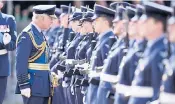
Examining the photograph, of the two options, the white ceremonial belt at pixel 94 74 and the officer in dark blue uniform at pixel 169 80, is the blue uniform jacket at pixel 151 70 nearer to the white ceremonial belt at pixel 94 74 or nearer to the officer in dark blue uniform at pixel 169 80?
the officer in dark blue uniform at pixel 169 80

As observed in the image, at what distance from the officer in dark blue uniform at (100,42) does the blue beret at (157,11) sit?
2.34 metres

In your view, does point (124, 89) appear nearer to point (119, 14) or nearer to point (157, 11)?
point (157, 11)

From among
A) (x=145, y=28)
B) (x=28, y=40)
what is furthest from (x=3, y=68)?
(x=145, y=28)

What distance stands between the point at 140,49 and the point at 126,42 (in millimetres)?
963

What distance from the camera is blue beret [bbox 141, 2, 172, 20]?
865 cm

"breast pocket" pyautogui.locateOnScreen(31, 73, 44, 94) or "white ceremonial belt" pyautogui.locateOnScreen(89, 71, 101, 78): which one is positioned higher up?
"white ceremonial belt" pyautogui.locateOnScreen(89, 71, 101, 78)

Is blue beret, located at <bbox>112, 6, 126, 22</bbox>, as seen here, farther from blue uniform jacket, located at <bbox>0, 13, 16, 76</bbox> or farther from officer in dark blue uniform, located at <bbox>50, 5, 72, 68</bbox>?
officer in dark blue uniform, located at <bbox>50, 5, 72, 68</bbox>

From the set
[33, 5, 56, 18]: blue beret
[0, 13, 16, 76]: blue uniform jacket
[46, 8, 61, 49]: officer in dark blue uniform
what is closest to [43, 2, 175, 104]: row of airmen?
[33, 5, 56, 18]: blue beret

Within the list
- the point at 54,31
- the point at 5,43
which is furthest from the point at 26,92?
the point at 54,31

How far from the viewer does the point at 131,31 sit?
9.62 meters

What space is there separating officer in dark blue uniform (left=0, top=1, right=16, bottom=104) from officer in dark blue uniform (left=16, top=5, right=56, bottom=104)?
884mm

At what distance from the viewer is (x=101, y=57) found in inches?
439

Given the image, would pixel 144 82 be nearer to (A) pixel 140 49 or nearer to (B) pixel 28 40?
(A) pixel 140 49

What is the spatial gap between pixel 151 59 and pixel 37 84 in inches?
121
